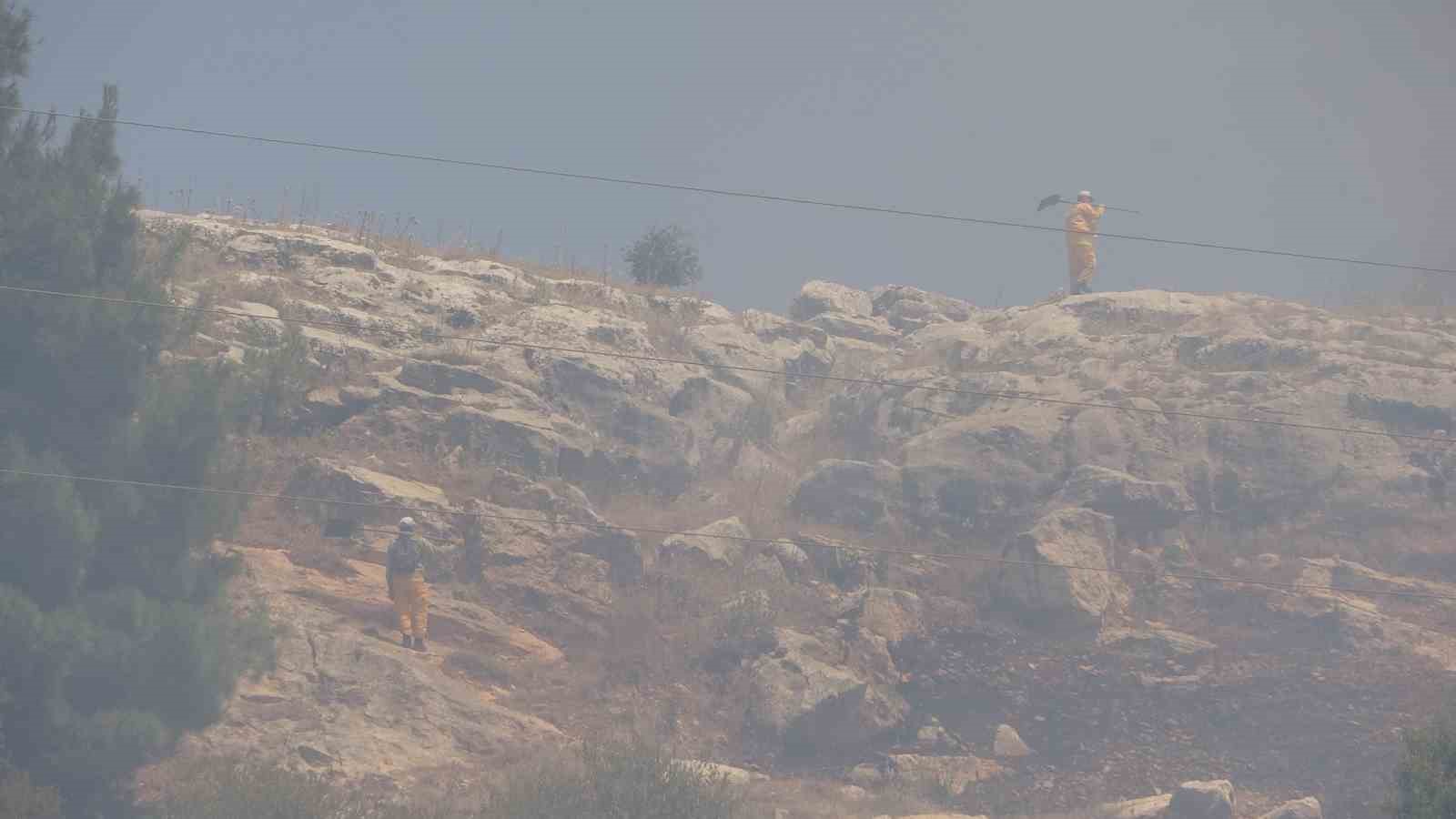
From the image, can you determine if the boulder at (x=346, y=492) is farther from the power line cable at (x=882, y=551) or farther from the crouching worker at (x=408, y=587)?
the crouching worker at (x=408, y=587)

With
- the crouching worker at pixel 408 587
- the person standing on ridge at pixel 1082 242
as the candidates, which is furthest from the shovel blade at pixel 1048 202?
the crouching worker at pixel 408 587

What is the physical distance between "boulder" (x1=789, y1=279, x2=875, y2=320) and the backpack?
21.2 metres

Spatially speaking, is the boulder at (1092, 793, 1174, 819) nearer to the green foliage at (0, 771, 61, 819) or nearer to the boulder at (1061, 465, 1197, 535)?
the boulder at (1061, 465, 1197, 535)

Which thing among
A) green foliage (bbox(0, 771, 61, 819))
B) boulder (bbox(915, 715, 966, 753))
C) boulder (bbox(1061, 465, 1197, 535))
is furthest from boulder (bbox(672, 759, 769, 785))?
boulder (bbox(1061, 465, 1197, 535))

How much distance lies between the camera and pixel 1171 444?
82.9 ft

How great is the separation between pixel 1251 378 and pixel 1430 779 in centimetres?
1614

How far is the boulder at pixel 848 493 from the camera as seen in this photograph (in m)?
24.4

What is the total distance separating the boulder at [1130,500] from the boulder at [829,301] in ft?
48.2

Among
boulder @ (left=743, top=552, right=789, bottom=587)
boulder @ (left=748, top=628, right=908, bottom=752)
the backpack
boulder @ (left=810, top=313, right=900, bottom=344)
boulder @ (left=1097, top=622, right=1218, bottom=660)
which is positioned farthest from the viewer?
boulder @ (left=810, top=313, right=900, bottom=344)

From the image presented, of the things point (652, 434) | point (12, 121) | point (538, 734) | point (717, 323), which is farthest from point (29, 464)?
point (717, 323)

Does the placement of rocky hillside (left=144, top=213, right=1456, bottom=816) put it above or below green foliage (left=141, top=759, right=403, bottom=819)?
above

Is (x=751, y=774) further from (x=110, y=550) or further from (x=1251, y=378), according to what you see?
(x=1251, y=378)

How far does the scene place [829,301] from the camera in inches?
1490

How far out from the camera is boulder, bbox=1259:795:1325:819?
1712cm
